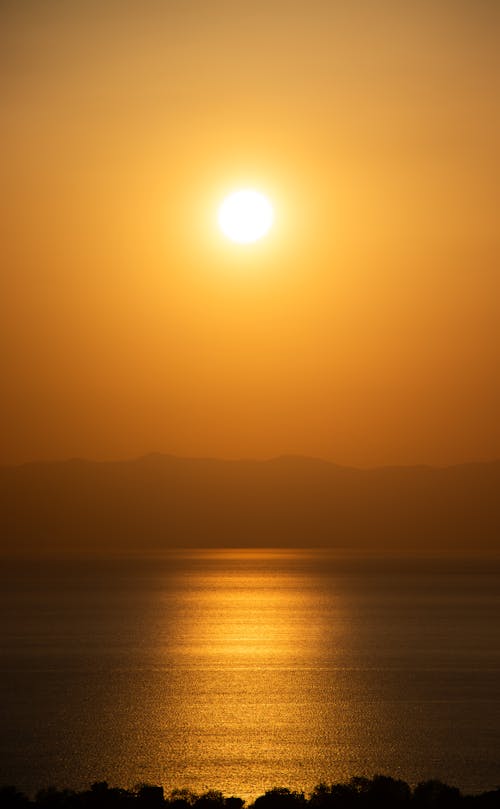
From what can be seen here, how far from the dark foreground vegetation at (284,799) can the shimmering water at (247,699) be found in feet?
22.7

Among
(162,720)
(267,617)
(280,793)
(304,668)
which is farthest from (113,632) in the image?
(280,793)

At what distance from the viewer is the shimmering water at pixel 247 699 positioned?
149ft

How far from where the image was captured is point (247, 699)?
63.6 metres

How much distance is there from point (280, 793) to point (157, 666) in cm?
5021

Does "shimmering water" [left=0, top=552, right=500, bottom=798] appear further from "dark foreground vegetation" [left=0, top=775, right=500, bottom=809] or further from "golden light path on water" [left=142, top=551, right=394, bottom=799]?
"dark foreground vegetation" [left=0, top=775, right=500, bottom=809]

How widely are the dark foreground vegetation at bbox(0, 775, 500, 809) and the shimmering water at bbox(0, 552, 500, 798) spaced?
691 cm

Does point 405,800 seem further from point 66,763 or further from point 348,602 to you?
point 348,602

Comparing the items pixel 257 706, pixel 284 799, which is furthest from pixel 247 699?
pixel 284 799

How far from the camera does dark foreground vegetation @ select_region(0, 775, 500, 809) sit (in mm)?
31594

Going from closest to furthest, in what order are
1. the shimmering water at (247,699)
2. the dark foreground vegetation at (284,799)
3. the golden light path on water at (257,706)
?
the dark foreground vegetation at (284,799) < the golden light path on water at (257,706) < the shimmering water at (247,699)

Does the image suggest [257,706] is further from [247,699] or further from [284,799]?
[284,799]

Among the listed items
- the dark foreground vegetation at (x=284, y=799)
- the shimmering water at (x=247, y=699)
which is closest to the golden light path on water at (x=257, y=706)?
the shimmering water at (x=247, y=699)

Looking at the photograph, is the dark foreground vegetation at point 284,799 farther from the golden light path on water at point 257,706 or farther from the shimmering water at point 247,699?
the shimmering water at point 247,699

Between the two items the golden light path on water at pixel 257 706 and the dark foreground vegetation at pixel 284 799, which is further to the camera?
the golden light path on water at pixel 257 706
